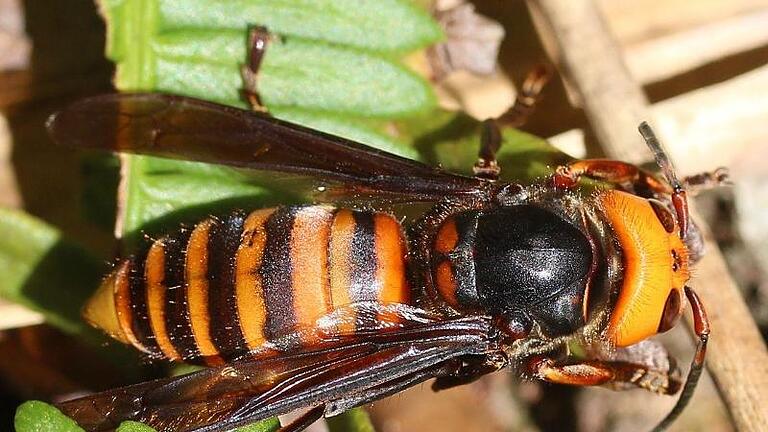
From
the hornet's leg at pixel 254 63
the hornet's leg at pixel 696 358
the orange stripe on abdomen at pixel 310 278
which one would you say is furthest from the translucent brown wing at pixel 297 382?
the hornet's leg at pixel 254 63

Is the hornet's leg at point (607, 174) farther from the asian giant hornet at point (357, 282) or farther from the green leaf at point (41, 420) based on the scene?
the green leaf at point (41, 420)

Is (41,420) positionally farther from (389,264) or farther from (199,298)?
(389,264)

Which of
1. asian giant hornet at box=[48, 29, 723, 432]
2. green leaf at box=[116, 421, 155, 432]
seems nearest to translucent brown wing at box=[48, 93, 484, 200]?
asian giant hornet at box=[48, 29, 723, 432]

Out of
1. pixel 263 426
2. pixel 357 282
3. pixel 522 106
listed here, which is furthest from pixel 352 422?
pixel 522 106

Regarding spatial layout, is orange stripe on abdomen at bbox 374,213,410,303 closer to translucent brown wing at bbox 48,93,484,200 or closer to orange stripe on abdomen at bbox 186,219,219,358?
translucent brown wing at bbox 48,93,484,200

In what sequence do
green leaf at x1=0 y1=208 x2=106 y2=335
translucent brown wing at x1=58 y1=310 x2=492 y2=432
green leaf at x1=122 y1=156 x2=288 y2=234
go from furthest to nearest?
1. green leaf at x1=0 y1=208 x2=106 y2=335
2. green leaf at x1=122 y1=156 x2=288 y2=234
3. translucent brown wing at x1=58 y1=310 x2=492 y2=432
